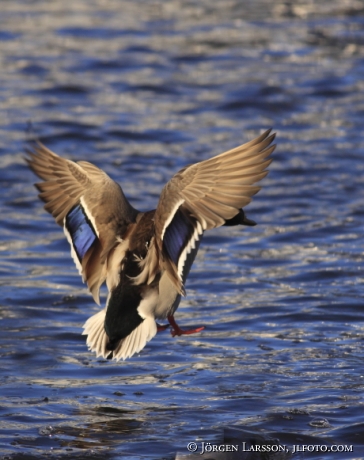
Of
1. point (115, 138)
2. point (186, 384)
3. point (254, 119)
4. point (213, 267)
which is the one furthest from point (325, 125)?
point (186, 384)

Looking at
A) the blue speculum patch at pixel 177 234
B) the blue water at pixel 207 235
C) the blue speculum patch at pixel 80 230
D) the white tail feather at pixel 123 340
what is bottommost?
the blue water at pixel 207 235

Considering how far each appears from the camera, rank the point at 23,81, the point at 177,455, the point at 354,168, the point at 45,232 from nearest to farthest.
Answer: the point at 177,455 → the point at 45,232 → the point at 354,168 → the point at 23,81

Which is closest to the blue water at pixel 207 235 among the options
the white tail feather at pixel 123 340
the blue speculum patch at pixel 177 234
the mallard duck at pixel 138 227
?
the white tail feather at pixel 123 340

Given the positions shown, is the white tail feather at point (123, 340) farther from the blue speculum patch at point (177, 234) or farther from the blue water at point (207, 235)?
the blue speculum patch at point (177, 234)

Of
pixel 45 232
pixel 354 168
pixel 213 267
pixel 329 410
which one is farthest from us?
pixel 354 168

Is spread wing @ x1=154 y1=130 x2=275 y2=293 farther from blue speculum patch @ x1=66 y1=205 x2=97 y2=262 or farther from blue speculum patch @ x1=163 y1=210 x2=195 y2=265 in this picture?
blue speculum patch @ x1=66 y1=205 x2=97 y2=262

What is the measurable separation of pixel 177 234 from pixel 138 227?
37cm

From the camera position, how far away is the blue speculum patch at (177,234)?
511 cm

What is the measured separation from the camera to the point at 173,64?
1261 cm

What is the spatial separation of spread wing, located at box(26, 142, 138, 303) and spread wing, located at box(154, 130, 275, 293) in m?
0.39

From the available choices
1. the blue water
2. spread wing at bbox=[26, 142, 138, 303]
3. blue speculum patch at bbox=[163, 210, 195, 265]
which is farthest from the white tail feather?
blue speculum patch at bbox=[163, 210, 195, 265]

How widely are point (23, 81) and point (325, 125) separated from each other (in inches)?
142

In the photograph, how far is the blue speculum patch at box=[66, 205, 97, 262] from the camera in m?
5.53

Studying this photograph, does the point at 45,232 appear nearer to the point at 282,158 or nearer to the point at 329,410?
the point at 282,158
